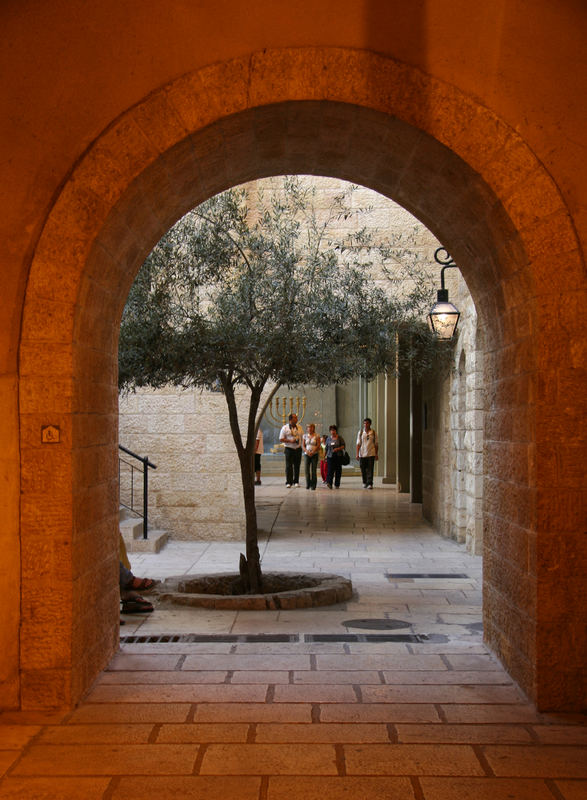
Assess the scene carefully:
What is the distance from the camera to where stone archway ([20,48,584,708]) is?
14.4 ft

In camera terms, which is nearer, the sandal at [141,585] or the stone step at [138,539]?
the sandal at [141,585]

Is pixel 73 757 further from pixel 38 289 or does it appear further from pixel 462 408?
pixel 462 408

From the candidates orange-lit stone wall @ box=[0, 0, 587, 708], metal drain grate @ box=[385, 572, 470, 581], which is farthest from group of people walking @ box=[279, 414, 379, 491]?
orange-lit stone wall @ box=[0, 0, 587, 708]

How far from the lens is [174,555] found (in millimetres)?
10391

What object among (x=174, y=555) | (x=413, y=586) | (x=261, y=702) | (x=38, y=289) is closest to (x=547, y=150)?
(x=38, y=289)

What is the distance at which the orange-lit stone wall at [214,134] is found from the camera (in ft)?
14.4

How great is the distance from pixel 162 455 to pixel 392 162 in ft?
23.2

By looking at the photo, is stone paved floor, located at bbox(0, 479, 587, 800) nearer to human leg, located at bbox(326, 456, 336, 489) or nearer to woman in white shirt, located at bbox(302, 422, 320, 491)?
woman in white shirt, located at bbox(302, 422, 320, 491)

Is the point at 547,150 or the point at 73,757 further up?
the point at 547,150

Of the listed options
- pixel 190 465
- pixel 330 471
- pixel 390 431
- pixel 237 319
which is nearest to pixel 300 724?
pixel 237 319

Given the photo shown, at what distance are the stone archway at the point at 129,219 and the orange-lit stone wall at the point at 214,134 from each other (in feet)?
0.03

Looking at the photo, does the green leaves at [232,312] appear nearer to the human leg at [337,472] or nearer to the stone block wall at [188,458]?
the stone block wall at [188,458]

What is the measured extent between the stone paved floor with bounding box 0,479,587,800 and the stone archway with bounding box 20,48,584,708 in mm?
316

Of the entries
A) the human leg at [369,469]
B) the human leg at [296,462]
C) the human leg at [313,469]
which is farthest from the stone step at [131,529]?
the human leg at [369,469]
